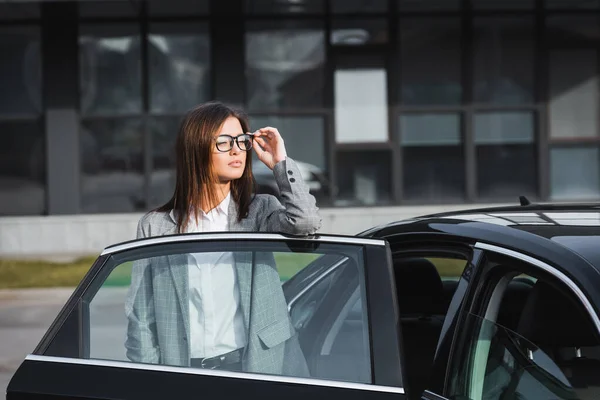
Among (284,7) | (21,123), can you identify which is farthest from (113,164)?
(284,7)

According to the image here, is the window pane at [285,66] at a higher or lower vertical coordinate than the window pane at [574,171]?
higher

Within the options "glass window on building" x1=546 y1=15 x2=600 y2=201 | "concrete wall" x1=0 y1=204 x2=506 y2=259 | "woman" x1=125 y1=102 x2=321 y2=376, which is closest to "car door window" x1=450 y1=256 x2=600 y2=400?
"woman" x1=125 y1=102 x2=321 y2=376

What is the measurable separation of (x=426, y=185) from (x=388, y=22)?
96.7 inches

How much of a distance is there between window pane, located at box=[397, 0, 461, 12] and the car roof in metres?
11.0

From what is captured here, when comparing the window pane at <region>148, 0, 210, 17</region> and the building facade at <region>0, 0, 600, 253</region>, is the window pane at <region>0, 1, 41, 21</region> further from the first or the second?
the window pane at <region>148, 0, 210, 17</region>

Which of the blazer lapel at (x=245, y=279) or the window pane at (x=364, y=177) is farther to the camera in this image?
the window pane at (x=364, y=177)

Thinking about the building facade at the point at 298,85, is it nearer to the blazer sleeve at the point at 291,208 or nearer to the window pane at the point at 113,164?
the window pane at the point at 113,164

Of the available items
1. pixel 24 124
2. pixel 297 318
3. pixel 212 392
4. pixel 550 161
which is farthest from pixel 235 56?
pixel 212 392

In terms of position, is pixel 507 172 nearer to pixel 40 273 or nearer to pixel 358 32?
pixel 358 32

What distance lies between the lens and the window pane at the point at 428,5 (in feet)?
46.6

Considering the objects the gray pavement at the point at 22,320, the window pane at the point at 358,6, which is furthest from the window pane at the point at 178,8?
the gray pavement at the point at 22,320

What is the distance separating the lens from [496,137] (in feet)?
47.6

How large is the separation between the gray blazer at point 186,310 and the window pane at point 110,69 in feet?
38.3

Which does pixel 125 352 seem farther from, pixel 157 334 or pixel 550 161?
pixel 550 161
